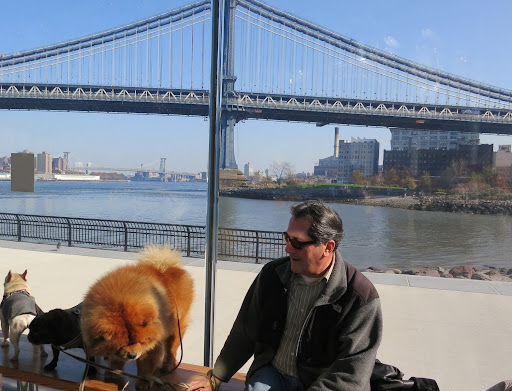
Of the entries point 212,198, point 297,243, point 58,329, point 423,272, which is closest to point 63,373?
point 58,329

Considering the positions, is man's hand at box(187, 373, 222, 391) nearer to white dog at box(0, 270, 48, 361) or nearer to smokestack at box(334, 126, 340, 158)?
white dog at box(0, 270, 48, 361)

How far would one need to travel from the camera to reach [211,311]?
2.10m

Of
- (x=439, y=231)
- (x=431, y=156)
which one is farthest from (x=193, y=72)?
(x=439, y=231)

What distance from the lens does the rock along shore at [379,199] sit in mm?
1982

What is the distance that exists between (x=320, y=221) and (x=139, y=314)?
1.94ft

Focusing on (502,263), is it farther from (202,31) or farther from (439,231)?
(202,31)

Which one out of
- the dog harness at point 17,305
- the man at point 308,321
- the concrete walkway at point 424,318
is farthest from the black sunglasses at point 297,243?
the dog harness at point 17,305

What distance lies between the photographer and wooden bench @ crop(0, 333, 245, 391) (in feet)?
5.07

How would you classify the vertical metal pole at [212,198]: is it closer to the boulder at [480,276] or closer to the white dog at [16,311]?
the white dog at [16,311]

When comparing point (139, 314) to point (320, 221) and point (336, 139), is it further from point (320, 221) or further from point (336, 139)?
point (336, 139)

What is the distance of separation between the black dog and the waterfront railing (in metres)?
0.96

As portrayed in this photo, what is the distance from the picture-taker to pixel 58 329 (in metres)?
1.60

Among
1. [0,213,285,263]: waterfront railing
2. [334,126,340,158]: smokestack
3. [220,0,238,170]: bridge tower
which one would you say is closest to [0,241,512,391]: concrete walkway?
[0,213,285,263]: waterfront railing

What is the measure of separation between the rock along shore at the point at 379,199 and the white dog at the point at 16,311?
94cm
